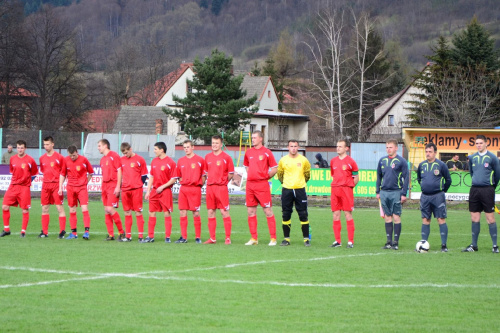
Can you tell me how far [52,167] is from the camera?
1514cm

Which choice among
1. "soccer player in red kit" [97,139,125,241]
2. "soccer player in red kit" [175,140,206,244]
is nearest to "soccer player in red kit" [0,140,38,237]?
"soccer player in red kit" [97,139,125,241]

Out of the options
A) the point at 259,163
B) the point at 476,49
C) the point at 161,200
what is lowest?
the point at 161,200

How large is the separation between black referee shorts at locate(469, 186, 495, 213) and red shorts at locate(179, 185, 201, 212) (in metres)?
5.66

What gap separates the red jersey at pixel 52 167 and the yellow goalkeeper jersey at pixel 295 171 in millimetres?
5168

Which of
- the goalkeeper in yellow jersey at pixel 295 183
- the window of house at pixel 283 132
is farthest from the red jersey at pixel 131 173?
the window of house at pixel 283 132

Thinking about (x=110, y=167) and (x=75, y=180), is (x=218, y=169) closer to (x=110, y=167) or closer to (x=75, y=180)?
(x=110, y=167)

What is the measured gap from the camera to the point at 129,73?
9169 centimetres

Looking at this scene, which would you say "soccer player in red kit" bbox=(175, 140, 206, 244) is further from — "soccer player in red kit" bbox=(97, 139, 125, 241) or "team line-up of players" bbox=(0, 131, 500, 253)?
"soccer player in red kit" bbox=(97, 139, 125, 241)

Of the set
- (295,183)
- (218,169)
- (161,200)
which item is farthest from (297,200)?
(161,200)

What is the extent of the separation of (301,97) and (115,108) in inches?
962

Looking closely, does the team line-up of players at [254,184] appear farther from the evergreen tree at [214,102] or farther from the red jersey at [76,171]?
the evergreen tree at [214,102]

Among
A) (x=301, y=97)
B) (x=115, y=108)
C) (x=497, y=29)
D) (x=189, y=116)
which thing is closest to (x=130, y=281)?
(x=189, y=116)

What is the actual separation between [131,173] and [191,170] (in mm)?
1442

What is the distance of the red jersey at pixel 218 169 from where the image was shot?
46.3 ft
